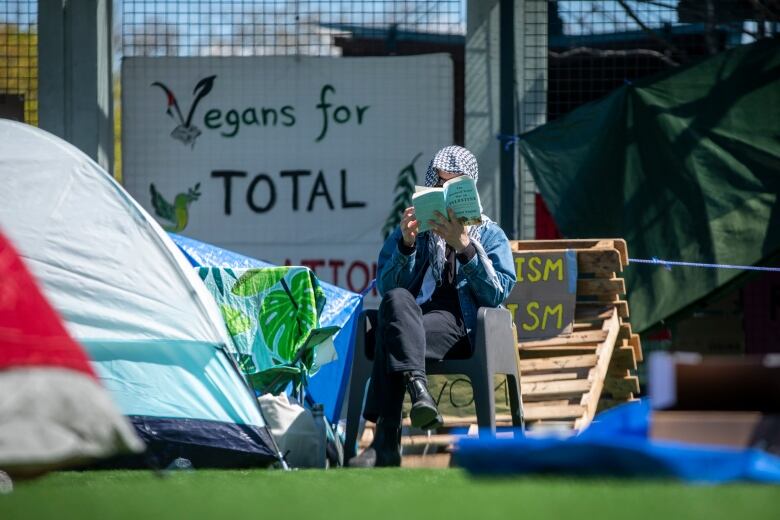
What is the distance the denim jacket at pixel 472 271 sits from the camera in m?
5.30

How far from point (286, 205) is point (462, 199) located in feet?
15.0

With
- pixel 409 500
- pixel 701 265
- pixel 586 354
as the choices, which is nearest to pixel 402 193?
pixel 701 265

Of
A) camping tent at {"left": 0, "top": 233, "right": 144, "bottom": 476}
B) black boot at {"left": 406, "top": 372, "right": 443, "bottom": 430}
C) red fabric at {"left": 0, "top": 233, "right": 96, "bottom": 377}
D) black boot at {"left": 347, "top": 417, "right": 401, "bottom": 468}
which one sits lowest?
black boot at {"left": 347, "top": 417, "right": 401, "bottom": 468}

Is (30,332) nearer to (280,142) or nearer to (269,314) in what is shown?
(269,314)

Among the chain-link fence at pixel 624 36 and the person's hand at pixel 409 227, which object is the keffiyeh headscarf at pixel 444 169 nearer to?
the person's hand at pixel 409 227

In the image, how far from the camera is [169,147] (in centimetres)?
970

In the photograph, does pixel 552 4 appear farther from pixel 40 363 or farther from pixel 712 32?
pixel 40 363

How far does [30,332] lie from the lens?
348 cm

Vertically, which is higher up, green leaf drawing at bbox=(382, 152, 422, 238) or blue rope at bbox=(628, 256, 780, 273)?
green leaf drawing at bbox=(382, 152, 422, 238)

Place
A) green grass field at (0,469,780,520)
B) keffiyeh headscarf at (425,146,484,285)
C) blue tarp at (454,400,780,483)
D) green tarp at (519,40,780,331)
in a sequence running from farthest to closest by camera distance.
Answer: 1. green tarp at (519,40,780,331)
2. keffiyeh headscarf at (425,146,484,285)
3. blue tarp at (454,400,780,483)
4. green grass field at (0,469,780,520)

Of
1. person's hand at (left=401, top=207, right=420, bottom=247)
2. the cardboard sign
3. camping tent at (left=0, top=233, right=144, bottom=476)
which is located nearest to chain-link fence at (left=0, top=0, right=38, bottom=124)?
the cardboard sign

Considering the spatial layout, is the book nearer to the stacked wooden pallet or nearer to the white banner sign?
the stacked wooden pallet

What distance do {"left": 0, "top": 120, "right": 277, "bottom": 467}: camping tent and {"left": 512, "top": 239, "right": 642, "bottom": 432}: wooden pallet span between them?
1967mm

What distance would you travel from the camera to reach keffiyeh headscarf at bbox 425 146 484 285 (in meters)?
5.52
